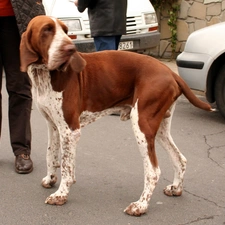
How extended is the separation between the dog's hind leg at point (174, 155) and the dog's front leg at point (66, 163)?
29.6 inches

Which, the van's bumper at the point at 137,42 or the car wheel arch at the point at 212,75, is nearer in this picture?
the car wheel arch at the point at 212,75

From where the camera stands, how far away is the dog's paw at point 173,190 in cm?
447

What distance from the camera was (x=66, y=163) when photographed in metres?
4.20

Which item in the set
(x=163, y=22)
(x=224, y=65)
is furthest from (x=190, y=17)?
(x=224, y=65)

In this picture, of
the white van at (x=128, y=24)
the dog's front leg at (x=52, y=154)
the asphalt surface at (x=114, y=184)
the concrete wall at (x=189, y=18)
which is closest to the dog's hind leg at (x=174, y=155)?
the asphalt surface at (x=114, y=184)

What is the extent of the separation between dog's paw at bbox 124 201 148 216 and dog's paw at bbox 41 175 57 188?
795 millimetres

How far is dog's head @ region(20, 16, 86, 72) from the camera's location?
147 inches

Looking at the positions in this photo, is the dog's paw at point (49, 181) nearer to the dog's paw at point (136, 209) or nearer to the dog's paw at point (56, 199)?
the dog's paw at point (56, 199)

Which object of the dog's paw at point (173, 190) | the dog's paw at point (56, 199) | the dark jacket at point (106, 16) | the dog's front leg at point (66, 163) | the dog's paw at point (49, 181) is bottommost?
the dog's paw at point (173, 190)

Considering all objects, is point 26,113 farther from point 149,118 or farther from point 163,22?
point 163,22

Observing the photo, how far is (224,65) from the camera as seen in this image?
6.76 meters

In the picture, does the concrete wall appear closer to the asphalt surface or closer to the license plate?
the license plate

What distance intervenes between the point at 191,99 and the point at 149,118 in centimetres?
42

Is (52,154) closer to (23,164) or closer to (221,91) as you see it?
(23,164)
